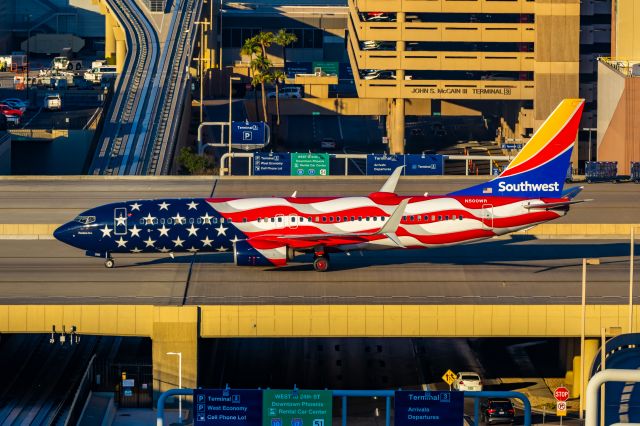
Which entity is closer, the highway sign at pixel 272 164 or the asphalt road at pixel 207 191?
the asphalt road at pixel 207 191

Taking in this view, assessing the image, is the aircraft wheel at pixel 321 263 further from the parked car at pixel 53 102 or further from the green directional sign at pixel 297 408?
the parked car at pixel 53 102

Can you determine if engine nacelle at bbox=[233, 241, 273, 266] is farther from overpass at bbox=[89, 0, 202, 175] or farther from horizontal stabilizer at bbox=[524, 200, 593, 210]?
overpass at bbox=[89, 0, 202, 175]

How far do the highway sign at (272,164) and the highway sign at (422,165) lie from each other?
9892mm

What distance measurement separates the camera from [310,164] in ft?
402

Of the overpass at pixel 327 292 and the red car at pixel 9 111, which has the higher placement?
the red car at pixel 9 111

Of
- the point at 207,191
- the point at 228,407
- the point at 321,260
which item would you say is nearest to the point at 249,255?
the point at 321,260

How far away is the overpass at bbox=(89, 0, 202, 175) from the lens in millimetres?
150375

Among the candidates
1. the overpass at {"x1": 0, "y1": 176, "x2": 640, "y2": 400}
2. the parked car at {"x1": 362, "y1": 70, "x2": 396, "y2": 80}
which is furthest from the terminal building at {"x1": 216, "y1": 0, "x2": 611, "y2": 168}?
the overpass at {"x1": 0, "y1": 176, "x2": 640, "y2": 400}

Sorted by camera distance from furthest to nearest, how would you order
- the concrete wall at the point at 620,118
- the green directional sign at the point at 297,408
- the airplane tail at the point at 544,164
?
the concrete wall at the point at 620,118
the airplane tail at the point at 544,164
the green directional sign at the point at 297,408

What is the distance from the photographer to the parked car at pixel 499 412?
69.4 m

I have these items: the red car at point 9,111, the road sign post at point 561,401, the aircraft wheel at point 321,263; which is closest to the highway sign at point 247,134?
the red car at point 9,111

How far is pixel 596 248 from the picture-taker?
92.5 metres

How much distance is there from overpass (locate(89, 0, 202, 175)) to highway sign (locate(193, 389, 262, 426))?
4208 inches

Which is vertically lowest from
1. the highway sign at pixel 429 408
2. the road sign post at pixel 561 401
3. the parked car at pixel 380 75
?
the road sign post at pixel 561 401
